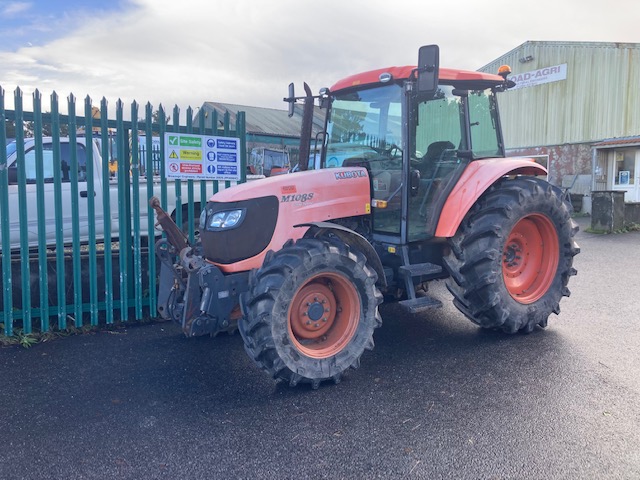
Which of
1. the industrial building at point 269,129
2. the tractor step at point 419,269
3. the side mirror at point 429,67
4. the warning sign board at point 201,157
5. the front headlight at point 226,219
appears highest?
the industrial building at point 269,129

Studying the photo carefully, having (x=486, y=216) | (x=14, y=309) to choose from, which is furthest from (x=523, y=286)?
(x=14, y=309)

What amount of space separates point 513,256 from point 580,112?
1675 cm

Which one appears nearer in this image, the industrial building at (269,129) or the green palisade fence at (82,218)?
the green palisade fence at (82,218)

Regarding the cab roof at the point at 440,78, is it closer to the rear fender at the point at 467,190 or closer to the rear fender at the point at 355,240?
the rear fender at the point at 467,190

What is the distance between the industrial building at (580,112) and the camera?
60.6ft

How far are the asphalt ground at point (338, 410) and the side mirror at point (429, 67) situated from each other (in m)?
2.31

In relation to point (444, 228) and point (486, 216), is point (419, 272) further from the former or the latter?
point (486, 216)

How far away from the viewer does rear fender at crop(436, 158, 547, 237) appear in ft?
16.5

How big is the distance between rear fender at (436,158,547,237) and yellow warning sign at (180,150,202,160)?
2889 millimetres

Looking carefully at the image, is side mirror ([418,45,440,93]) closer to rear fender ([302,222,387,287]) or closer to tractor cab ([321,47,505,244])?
tractor cab ([321,47,505,244])

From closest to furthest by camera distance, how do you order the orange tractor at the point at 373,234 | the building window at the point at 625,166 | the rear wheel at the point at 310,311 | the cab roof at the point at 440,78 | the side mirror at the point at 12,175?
the rear wheel at the point at 310,311
the orange tractor at the point at 373,234
the cab roof at the point at 440,78
the side mirror at the point at 12,175
the building window at the point at 625,166

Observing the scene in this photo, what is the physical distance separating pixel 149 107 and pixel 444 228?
334 centimetres

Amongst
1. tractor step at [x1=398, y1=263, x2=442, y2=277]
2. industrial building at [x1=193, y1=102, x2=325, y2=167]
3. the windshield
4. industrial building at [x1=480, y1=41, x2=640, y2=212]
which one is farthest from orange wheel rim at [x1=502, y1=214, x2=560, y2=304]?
industrial building at [x1=480, y1=41, x2=640, y2=212]

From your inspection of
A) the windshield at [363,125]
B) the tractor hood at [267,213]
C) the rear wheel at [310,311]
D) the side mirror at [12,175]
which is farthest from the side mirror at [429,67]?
the side mirror at [12,175]
